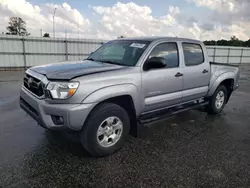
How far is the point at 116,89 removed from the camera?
3129 millimetres

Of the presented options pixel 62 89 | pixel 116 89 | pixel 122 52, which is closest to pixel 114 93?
pixel 116 89

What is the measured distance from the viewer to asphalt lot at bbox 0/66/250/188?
106 inches

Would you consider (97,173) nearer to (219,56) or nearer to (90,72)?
(90,72)

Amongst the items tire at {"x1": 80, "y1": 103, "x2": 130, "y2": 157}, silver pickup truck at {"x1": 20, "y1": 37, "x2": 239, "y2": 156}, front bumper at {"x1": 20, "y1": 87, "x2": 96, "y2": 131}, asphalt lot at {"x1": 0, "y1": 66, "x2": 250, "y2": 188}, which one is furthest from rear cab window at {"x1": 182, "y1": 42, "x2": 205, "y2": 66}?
front bumper at {"x1": 20, "y1": 87, "x2": 96, "y2": 131}

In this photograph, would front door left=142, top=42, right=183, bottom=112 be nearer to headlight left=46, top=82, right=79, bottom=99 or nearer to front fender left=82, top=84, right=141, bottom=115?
front fender left=82, top=84, right=141, bottom=115

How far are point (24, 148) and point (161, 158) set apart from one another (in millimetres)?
2249

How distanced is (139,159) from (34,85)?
2000 mm

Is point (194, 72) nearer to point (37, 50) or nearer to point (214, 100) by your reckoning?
point (214, 100)

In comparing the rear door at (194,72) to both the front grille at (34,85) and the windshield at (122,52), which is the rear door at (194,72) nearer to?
the windshield at (122,52)

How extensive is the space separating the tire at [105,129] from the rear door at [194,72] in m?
1.71

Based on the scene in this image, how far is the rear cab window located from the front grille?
2892 mm

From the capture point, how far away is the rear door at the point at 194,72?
4.37m

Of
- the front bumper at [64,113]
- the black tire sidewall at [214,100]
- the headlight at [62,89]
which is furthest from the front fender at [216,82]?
the headlight at [62,89]

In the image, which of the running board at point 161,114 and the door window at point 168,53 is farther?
the door window at point 168,53
